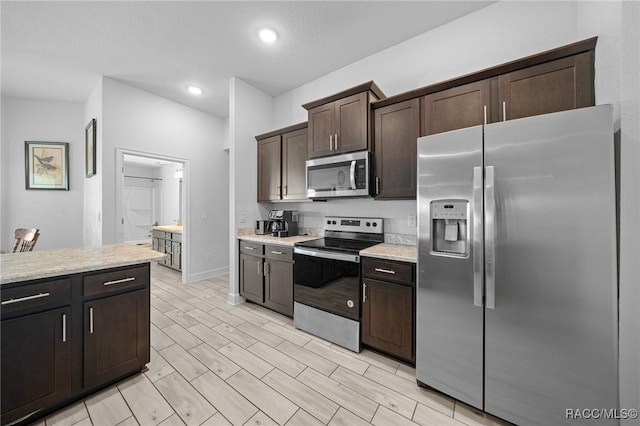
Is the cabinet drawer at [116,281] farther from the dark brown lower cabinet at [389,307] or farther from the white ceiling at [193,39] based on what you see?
the white ceiling at [193,39]

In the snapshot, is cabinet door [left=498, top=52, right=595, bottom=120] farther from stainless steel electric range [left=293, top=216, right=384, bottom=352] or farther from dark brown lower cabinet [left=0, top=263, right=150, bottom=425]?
dark brown lower cabinet [left=0, top=263, right=150, bottom=425]

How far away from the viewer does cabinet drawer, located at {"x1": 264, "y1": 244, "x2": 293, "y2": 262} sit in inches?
105

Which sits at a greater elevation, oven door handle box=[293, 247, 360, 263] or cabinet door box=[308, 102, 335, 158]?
cabinet door box=[308, 102, 335, 158]

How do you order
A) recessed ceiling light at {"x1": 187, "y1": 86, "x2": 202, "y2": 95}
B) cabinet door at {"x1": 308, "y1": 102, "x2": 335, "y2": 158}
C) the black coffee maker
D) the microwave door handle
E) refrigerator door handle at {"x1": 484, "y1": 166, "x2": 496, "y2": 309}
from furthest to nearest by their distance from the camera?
1. recessed ceiling light at {"x1": 187, "y1": 86, "x2": 202, "y2": 95}
2. the black coffee maker
3. cabinet door at {"x1": 308, "y1": 102, "x2": 335, "y2": 158}
4. the microwave door handle
5. refrigerator door handle at {"x1": 484, "y1": 166, "x2": 496, "y2": 309}

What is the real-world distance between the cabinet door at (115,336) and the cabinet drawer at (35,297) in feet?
0.46

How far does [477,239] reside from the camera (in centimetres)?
142

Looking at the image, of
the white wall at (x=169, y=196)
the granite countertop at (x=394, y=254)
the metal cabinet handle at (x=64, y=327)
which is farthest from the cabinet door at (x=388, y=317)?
the white wall at (x=169, y=196)

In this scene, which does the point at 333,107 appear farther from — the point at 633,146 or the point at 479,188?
the point at 633,146

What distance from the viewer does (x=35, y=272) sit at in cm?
131

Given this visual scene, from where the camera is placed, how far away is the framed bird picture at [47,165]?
148 inches

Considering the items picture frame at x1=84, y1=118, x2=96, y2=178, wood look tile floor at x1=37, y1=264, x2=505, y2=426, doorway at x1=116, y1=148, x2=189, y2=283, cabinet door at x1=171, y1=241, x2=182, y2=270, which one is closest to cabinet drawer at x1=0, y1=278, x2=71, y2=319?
wood look tile floor at x1=37, y1=264, x2=505, y2=426

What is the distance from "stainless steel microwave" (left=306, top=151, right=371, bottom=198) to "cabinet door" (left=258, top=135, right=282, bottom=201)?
681mm

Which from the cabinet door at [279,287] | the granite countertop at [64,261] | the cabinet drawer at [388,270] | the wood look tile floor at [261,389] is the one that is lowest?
the wood look tile floor at [261,389]

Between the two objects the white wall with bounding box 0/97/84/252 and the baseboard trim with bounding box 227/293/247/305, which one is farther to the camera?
the white wall with bounding box 0/97/84/252
